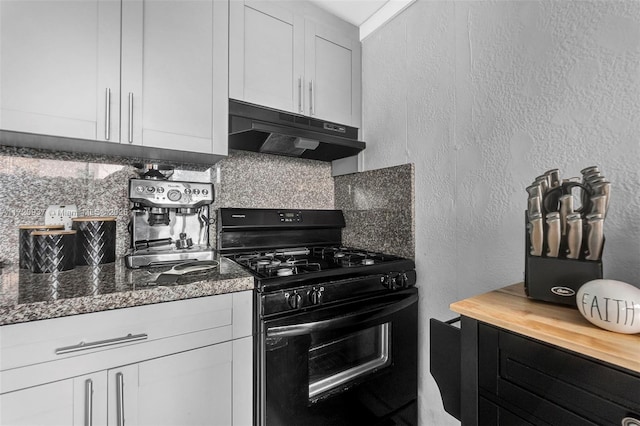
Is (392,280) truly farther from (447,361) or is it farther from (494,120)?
(494,120)

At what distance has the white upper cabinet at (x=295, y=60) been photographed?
1446 millimetres

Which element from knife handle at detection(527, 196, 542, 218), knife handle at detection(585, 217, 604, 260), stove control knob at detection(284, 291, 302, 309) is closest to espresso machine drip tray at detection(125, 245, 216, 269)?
stove control knob at detection(284, 291, 302, 309)

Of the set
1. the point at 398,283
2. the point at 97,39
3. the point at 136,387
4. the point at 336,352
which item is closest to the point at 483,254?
the point at 398,283

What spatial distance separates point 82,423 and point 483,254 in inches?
60.8

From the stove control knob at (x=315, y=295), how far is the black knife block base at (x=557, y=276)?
718mm

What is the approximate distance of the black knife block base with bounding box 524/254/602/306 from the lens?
713mm

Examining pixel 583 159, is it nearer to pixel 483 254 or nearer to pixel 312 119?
pixel 483 254

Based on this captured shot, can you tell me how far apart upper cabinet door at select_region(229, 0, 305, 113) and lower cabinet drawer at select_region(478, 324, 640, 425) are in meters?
1.42

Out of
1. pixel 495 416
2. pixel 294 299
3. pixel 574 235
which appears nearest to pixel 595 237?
pixel 574 235

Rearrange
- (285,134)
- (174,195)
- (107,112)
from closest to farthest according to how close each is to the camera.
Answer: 1. (107,112)
2. (174,195)
3. (285,134)

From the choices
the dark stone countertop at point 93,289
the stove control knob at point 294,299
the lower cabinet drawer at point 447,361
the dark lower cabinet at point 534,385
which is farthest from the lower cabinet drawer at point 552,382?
the dark stone countertop at point 93,289

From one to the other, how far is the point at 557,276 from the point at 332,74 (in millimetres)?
1563

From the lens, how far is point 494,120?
3.94 ft

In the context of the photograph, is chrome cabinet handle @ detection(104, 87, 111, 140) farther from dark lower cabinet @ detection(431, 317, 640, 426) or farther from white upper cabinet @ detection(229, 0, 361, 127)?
dark lower cabinet @ detection(431, 317, 640, 426)
